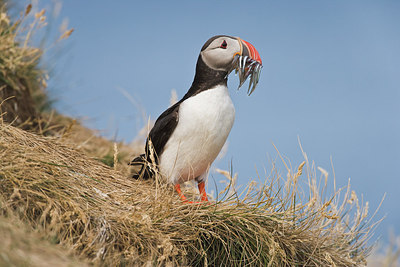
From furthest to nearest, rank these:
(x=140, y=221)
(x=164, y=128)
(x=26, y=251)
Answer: (x=164, y=128) < (x=140, y=221) < (x=26, y=251)

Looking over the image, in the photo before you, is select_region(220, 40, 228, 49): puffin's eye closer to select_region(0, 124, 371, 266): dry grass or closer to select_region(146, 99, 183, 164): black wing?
select_region(146, 99, 183, 164): black wing

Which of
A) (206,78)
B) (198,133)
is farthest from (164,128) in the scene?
(206,78)

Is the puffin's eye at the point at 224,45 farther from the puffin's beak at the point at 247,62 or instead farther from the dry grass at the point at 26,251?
the dry grass at the point at 26,251

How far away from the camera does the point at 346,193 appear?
16.9 feet

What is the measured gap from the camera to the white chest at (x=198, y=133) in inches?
185

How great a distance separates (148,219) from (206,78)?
6.18 ft

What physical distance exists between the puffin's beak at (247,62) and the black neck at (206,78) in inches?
7.0

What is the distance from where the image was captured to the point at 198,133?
186 inches

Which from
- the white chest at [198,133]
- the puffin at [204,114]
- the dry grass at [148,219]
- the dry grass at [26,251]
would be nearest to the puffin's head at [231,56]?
the puffin at [204,114]

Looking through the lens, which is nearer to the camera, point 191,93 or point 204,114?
point 204,114

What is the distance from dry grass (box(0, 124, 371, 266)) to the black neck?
48.4 inches

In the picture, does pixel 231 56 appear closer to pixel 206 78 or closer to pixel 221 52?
pixel 221 52

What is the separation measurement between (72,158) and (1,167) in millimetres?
A: 1346

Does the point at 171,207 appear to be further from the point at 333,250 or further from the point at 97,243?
the point at 333,250
